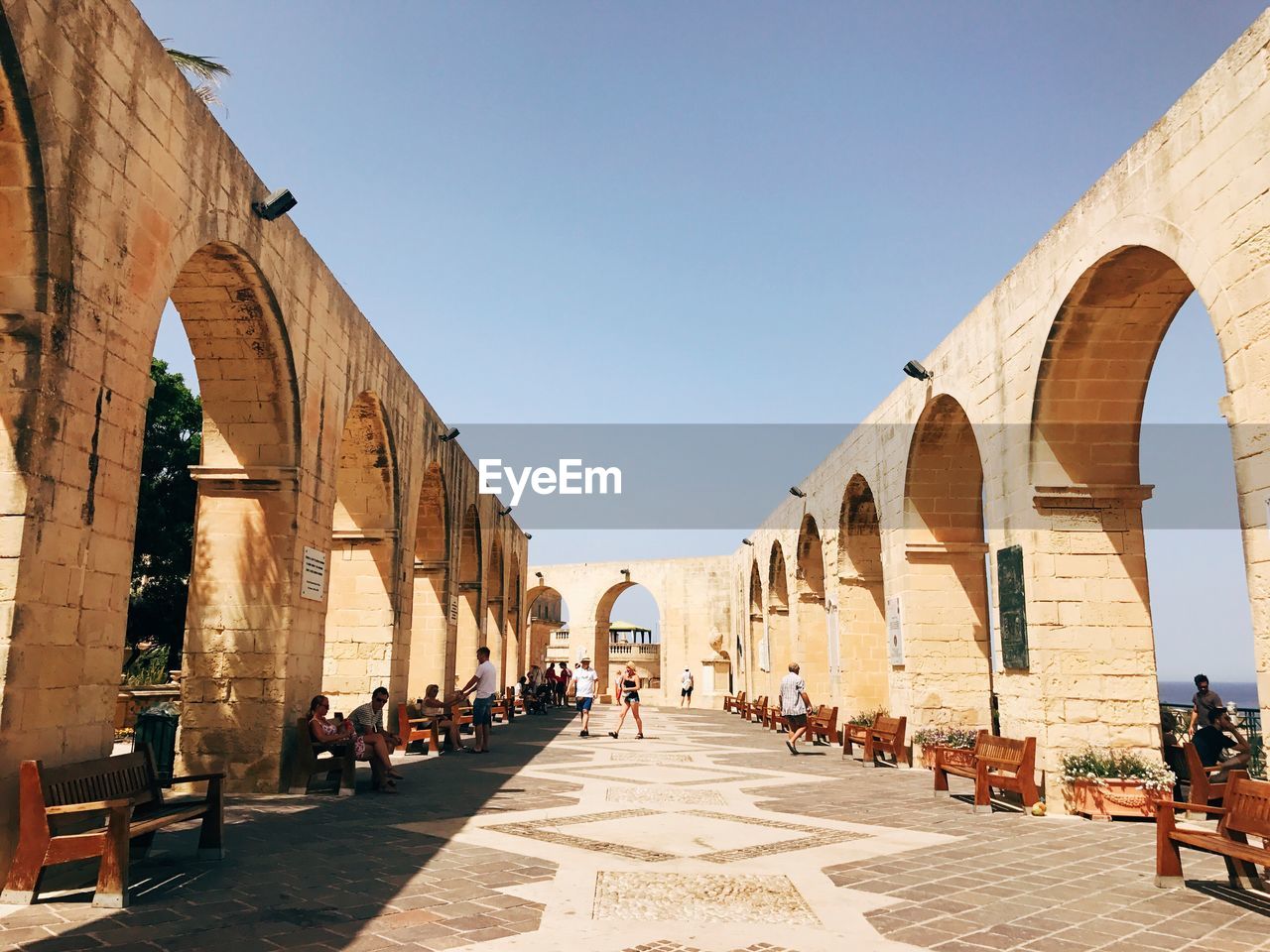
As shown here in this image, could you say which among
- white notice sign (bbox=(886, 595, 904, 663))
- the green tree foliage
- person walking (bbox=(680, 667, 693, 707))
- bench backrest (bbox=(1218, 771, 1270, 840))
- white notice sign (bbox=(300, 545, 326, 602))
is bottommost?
person walking (bbox=(680, 667, 693, 707))

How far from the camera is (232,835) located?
21.0ft

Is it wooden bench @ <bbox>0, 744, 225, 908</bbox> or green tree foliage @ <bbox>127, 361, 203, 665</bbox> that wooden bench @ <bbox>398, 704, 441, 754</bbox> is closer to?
wooden bench @ <bbox>0, 744, 225, 908</bbox>

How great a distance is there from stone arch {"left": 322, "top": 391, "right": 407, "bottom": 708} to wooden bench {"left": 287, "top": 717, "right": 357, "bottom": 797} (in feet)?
12.6

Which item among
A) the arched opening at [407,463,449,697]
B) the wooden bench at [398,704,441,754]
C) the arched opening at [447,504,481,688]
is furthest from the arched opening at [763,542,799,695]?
the wooden bench at [398,704,441,754]

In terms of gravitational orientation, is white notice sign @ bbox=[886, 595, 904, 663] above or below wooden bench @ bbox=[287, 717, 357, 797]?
above

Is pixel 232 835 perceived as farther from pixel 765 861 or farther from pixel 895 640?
pixel 895 640

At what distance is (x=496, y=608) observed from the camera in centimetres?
2598

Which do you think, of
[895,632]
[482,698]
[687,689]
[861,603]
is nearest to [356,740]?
[482,698]

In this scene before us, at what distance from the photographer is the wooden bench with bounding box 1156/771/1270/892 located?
489 centimetres

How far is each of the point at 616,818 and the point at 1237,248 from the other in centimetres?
583

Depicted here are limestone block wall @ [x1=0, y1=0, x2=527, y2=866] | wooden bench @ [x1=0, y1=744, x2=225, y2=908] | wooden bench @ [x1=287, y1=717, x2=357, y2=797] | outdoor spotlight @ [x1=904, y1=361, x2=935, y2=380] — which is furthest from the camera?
outdoor spotlight @ [x1=904, y1=361, x2=935, y2=380]

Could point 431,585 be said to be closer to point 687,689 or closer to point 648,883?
point 648,883

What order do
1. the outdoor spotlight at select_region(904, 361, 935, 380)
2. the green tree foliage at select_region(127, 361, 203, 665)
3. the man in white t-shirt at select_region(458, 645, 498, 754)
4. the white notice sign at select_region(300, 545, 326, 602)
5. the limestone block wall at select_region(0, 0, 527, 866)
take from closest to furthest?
1. the limestone block wall at select_region(0, 0, 527, 866)
2. the white notice sign at select_region(300, 545, 326, 602)
3. the outdoor spotlight at select_region(904, 361, 935, 380)
4. the man in white t-shirt at select_region(458, 645, 498, 754)
5. the green tree foliage at select_region(127, 361, 203, 665)

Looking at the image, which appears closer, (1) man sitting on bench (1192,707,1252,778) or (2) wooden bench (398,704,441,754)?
(1) man sitting on bench (1192,707,1252,778)
